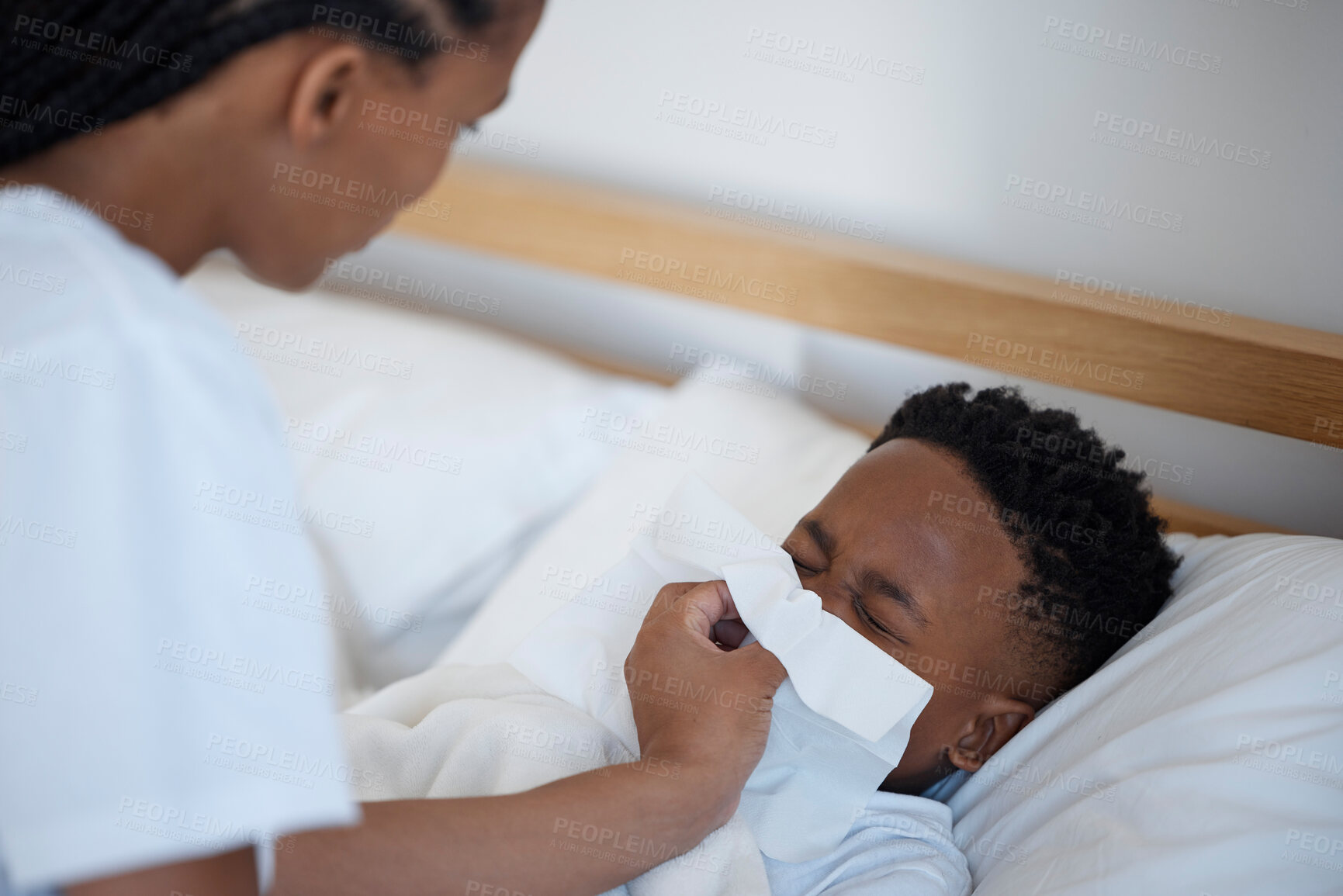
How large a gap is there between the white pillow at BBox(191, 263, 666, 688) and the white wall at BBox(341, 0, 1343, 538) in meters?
0.28

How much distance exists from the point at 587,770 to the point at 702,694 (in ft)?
0.48

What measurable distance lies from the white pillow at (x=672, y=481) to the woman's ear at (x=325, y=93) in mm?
792

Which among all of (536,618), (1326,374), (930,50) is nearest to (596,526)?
(536,618)

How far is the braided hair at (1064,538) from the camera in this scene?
106cm

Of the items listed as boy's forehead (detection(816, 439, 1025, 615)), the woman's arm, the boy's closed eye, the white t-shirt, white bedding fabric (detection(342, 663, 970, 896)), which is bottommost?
white bedding fabric (detection(342, 663, 970, 896))

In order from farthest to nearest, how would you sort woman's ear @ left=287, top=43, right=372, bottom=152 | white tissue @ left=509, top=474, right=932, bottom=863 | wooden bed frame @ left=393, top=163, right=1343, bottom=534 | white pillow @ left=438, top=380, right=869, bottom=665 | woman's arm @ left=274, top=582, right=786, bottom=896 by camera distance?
white pillow @ left=438, top=380, right=869, bottom=665
wooden bed frame @ left=393, top=163, right=1343, bottom=534
white tissue @ left=509, top=474, right=932, bottom=863
woman's arm @ left=274, top=582, right=786, bottom=896
woman's ear @ left=287, top=43, right=372, bottom=152

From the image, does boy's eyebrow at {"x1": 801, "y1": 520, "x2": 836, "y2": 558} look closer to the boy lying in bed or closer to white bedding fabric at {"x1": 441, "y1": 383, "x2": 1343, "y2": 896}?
the boy lying in bed

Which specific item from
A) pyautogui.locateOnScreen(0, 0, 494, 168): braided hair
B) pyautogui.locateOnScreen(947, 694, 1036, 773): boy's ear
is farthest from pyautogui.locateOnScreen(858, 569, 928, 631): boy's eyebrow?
pyautogui.locateOnScreen(0, 0, 494, 168): braided hair

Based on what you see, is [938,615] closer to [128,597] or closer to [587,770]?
[587,770]

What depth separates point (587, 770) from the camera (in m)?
0.97

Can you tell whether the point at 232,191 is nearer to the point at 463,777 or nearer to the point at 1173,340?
the point at 463,777

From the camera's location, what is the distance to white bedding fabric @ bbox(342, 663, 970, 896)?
0.93 meters

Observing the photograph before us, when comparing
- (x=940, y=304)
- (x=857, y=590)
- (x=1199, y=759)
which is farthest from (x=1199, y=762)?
(x=940, y=304)

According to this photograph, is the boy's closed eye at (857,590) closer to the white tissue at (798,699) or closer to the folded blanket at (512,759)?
the white tissue at (798,699)
